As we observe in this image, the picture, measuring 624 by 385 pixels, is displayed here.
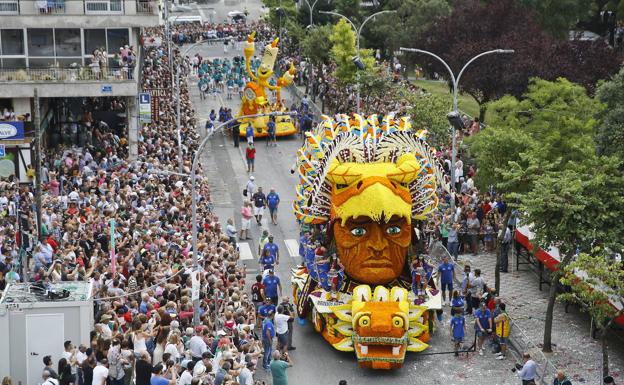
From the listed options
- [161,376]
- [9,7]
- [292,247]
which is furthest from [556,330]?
[9,7]

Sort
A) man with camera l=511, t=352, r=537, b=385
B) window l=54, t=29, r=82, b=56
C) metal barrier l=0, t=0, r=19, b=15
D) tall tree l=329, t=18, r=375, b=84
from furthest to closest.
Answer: tall tree l=329, t=18, r=375, b=84 < window l=54, t=29, r=82, b=56 < metal barrier l=0, t=0, r=19, b=15 < man with camera l=511, t=352, r=537, b=385

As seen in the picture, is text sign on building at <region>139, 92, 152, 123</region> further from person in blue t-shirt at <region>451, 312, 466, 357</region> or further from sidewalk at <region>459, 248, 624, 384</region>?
person in blue t-shirt at <region>451, 312, 466, 357</region>

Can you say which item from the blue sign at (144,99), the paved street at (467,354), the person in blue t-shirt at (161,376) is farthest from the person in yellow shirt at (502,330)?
the blue sign at (144,99)

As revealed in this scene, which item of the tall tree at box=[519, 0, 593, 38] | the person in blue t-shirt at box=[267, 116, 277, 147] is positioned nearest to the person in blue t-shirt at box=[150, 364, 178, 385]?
the person in blue t-shirt at box=[267, 116, 277, 147]

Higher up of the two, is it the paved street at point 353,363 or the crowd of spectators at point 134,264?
the crowd of spectators at point 134,264

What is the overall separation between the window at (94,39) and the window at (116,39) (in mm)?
252

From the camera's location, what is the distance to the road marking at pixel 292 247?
40.0 meters

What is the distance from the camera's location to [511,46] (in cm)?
5809

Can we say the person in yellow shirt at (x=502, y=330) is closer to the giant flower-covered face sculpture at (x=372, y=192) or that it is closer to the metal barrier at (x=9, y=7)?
the giant flower-covered face sculpture at (x=372, y=192)

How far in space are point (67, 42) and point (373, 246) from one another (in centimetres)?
2441

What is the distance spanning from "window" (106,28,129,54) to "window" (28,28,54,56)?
7.77ft

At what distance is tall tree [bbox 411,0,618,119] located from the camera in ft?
183

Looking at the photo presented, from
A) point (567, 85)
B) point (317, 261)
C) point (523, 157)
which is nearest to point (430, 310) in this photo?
point (317, 261)

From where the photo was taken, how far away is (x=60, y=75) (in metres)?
49.2
